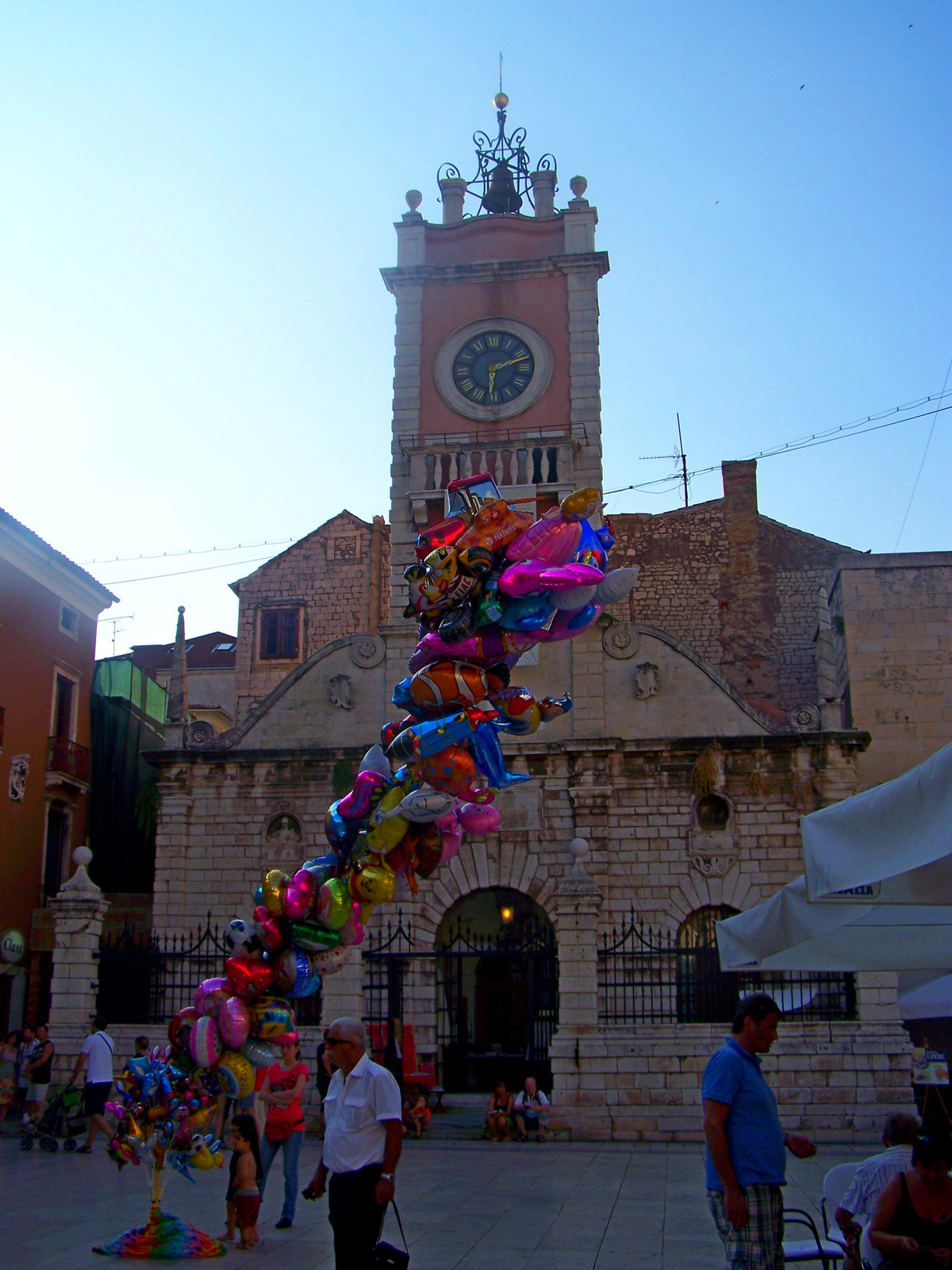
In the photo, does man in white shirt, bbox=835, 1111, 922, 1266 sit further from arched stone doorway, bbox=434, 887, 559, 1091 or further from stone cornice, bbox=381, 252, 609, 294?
stone cornice, bbox=381, 252, 609, 294

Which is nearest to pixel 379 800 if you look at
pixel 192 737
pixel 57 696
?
pixel 192 737

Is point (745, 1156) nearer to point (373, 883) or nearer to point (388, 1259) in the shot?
→ point (388, 1259)

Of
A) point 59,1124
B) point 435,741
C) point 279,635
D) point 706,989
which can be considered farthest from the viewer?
point 279,635

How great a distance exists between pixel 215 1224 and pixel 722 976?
948 centimetres

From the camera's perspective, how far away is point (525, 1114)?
1478 cm

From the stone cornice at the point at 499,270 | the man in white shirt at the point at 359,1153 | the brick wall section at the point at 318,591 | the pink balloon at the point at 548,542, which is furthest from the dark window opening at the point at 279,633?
the man in white shirt at the point at 359,1153

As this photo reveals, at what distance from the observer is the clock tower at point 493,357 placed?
22531 mm

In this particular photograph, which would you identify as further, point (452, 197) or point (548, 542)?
point (452, 197)

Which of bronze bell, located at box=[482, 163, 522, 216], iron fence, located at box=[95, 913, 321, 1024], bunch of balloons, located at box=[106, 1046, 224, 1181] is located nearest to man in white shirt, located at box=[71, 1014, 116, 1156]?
iron fence, located at box=[95, 913, 321, 1024]

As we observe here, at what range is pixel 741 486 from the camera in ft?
99.1

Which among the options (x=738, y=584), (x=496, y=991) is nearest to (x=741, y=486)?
(x=738, y=584)

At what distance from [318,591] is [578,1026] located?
59.6ft

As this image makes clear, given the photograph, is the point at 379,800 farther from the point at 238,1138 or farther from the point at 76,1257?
the point at 76,1257

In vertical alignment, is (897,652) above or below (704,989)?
above
